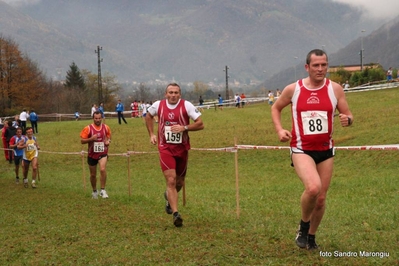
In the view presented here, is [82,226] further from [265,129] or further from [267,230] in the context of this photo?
[265,129]

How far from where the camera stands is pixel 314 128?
6055mm

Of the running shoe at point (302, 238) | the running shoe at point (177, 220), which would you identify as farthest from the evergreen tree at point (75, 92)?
the running shoe at point (302, 238)

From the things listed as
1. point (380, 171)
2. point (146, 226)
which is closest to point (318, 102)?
point (146, 226)

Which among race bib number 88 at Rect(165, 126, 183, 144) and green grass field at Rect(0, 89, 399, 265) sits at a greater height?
race bib number 88 at Rect(165, 126, 183, 144)

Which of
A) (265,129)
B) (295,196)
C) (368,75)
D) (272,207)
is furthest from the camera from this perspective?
(368,75)

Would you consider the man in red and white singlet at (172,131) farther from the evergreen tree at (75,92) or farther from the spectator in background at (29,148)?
the evergreen tree at (75,92)

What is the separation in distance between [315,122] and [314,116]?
7 cm

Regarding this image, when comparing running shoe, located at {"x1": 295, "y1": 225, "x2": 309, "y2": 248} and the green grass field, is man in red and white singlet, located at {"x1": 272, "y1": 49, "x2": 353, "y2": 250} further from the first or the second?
the green grass field

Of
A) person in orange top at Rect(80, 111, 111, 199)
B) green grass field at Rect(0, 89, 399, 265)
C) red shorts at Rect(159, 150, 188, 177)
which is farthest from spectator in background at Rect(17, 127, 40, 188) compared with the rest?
red shorts at Rect(159, 150, 188, 177)

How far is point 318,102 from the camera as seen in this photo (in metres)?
6.05

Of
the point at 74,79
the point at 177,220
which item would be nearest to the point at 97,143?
the point at 177,220

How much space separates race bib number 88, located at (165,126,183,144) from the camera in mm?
8352

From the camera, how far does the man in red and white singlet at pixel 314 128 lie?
6.03 m

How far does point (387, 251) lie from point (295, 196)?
636 cm
